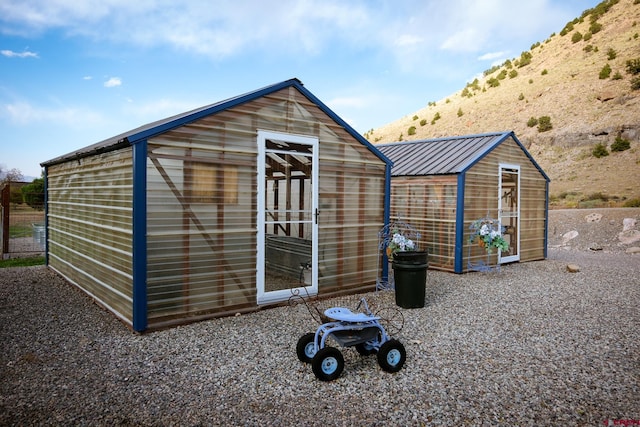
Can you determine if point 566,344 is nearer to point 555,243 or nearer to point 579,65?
point 555,243

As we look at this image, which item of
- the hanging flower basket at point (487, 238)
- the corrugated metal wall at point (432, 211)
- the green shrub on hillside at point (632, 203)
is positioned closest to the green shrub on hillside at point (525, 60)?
the green shrub on hillside at point (632, 203)

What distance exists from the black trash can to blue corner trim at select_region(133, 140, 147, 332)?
3.78 metres

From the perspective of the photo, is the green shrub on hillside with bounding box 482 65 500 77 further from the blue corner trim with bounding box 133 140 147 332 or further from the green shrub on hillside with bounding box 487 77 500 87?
the blue corner trim with bounding box 133 140 147 332

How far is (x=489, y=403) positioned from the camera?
3.46 meters

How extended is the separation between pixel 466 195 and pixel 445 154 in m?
1.62

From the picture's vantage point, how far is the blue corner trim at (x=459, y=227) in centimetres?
931

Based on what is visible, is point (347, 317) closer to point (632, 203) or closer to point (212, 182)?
point (212, 182)

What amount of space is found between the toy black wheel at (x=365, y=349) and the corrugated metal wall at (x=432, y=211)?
5846mm

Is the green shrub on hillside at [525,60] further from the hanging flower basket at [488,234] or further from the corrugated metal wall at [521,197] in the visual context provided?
the hanging flower basket at [488,234]

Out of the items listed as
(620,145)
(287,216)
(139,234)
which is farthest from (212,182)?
(620,145)

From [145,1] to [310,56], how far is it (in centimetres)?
824

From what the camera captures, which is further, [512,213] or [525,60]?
[525,60]

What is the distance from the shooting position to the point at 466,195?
9.54 metres

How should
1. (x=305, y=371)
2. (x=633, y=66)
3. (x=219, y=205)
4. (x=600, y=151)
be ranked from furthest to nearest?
(x=633, y=66)
(x=600, y=151)
(x=219, y=205)
(x=305, y=371)
